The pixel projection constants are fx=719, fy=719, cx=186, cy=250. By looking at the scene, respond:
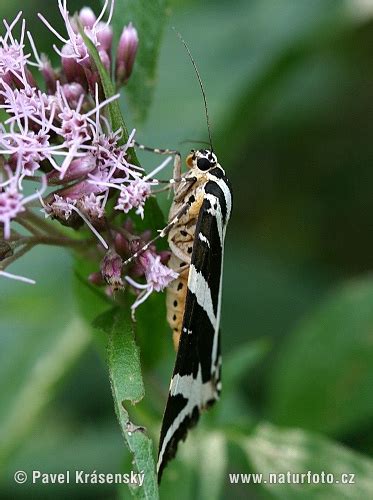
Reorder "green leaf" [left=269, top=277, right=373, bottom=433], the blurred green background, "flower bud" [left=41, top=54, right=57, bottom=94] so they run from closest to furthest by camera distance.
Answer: "flower bud" [left=41, top=54, right=57, bottom=94]
the blurred green background
"green leaf" [left=269, top=277, right=373, bottom=433]

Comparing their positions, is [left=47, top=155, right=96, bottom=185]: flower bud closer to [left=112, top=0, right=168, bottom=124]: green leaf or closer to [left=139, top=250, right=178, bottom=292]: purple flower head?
[left=139, top=250, right=178, bottom=292]: purple flower head

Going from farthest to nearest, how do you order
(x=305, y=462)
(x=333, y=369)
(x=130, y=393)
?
(x=333, y=369), (x=305, y=462), (x=130, y=393)

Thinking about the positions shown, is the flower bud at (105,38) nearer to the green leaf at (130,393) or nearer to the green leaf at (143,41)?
the green leaf at (143,41)

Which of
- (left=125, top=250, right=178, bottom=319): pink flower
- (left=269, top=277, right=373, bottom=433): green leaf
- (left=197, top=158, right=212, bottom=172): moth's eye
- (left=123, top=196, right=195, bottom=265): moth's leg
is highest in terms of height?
(left=197, top=158, right=212, bottom=172): moth's eye

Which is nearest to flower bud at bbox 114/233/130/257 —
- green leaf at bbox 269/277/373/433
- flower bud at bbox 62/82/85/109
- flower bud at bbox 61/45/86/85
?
flower bud at bbox 62/82/85/109

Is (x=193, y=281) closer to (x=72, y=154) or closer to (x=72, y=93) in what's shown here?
(x=72, y=154)

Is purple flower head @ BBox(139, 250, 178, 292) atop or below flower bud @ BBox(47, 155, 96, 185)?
below

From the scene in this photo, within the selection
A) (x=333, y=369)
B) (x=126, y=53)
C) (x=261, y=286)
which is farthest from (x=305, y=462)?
(x=261, y=286)
